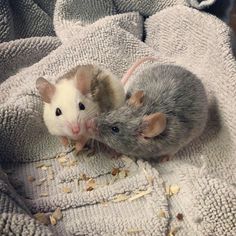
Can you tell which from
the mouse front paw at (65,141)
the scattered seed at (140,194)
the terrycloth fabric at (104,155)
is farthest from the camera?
the mouse front paw at (65,141)

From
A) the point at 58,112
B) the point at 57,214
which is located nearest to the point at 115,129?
the point at 58,112

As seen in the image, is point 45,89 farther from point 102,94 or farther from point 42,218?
point 42,218

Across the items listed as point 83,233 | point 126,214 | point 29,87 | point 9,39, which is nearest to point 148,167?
point 126,214

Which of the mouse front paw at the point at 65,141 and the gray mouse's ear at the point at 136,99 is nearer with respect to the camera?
the gray mouse's ear at the point at 136,99

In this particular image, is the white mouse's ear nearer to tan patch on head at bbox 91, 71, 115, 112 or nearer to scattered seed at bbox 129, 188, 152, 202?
tan patch on head at bbox 91, 71, 115, 112

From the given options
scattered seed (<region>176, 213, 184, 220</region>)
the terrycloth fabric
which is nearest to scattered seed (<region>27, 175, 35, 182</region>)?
the terrycloth fabric

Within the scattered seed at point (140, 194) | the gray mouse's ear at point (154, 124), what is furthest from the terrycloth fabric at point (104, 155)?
the gray mouse's ear at point (154, 124)

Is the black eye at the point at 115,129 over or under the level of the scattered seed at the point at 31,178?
over

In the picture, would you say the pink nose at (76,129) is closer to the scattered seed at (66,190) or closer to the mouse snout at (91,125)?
the mouse snout at (91,125)

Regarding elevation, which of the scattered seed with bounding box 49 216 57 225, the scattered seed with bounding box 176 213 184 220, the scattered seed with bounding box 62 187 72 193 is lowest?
the scattered seed with bounding box 176 213 184 220
